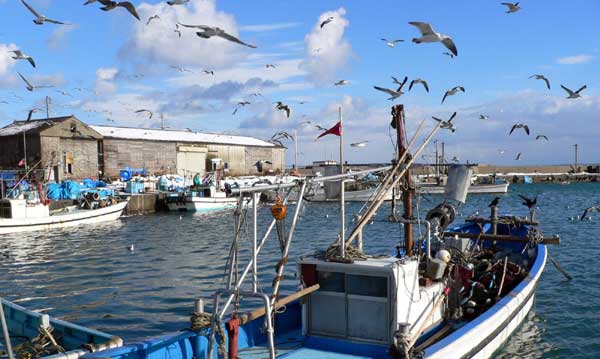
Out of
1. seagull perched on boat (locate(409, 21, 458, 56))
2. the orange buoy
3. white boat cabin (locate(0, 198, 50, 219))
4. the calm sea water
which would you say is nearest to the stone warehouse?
Result: white boat cabin (locate(0, 198, 50, 219))

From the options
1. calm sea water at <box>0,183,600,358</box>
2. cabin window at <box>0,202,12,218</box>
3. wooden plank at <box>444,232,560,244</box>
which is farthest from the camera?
cabin window at <box>0,202,12,218</box>

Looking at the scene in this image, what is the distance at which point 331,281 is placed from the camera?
10031 millimetres

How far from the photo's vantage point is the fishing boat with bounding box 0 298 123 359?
10.0 meters

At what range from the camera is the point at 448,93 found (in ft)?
69.9

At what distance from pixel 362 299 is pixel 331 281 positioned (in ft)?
2.22

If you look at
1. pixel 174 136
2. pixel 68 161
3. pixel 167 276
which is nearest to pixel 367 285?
pixel 167 276

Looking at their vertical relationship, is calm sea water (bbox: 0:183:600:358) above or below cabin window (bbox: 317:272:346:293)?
below

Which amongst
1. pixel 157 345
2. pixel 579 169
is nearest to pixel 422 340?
pixel 157 345

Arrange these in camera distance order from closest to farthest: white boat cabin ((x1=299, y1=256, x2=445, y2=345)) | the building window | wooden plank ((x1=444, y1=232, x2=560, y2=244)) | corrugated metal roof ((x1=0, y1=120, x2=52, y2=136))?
white boat cabin ((x1=299, y1=256, x2=445, y2=345))
wooden plank ((x1=444, y1=232, x2=560, y2=244))
corrugated metal roof ((x1=0, y1=120, x2=52, y2=136))
the building window

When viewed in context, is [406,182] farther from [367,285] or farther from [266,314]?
[266,314]

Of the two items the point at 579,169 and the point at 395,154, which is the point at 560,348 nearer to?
the point at 395,154

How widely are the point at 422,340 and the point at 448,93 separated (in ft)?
Result: 42.4

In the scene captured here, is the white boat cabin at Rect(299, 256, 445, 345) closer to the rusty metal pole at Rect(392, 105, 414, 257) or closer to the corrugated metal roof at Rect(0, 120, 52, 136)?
the rusty metal pole at Rect(392, 105, 414, 257)

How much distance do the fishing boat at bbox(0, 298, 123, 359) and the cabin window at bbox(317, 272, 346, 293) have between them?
4.17 metres
